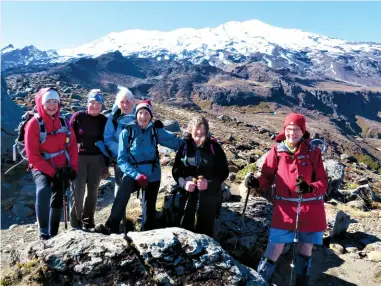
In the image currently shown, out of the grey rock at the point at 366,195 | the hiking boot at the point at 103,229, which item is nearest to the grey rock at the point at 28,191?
the hiking boot at the point at 103,229

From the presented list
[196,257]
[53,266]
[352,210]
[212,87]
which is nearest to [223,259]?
[196,257]

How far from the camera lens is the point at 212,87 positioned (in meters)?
110

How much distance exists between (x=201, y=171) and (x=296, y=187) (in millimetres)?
1333

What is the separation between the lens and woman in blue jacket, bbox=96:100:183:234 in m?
5.04

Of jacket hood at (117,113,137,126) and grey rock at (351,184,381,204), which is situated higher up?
jacket hood at (117,113,137,126)

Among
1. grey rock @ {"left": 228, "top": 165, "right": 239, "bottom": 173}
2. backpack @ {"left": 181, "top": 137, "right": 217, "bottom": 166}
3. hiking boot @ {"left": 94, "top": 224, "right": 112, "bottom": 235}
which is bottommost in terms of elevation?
grey rock @ {"left": 228, "top": 165, "right": 239, "bottom": 173}

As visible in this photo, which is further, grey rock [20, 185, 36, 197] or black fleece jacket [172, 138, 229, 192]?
grey rock [20, 185, 36, 197]

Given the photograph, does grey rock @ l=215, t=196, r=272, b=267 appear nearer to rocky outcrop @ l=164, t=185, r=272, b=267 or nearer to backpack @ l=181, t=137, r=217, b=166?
rocky outcrop @ l=164, t=185, r=272, b=267

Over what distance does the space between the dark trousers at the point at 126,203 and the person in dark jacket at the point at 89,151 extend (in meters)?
1.09

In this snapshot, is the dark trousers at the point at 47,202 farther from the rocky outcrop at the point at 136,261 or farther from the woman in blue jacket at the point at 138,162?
the rocky outcrop at the point at 136,261

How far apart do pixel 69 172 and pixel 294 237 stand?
3.22 metres

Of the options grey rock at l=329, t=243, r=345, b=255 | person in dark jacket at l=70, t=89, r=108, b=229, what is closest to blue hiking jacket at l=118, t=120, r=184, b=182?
person in dark jacket at l=70, t=89, r=108, b=229

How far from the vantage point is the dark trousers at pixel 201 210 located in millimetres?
5227

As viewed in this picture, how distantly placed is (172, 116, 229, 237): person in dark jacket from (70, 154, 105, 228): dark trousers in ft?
5.21
